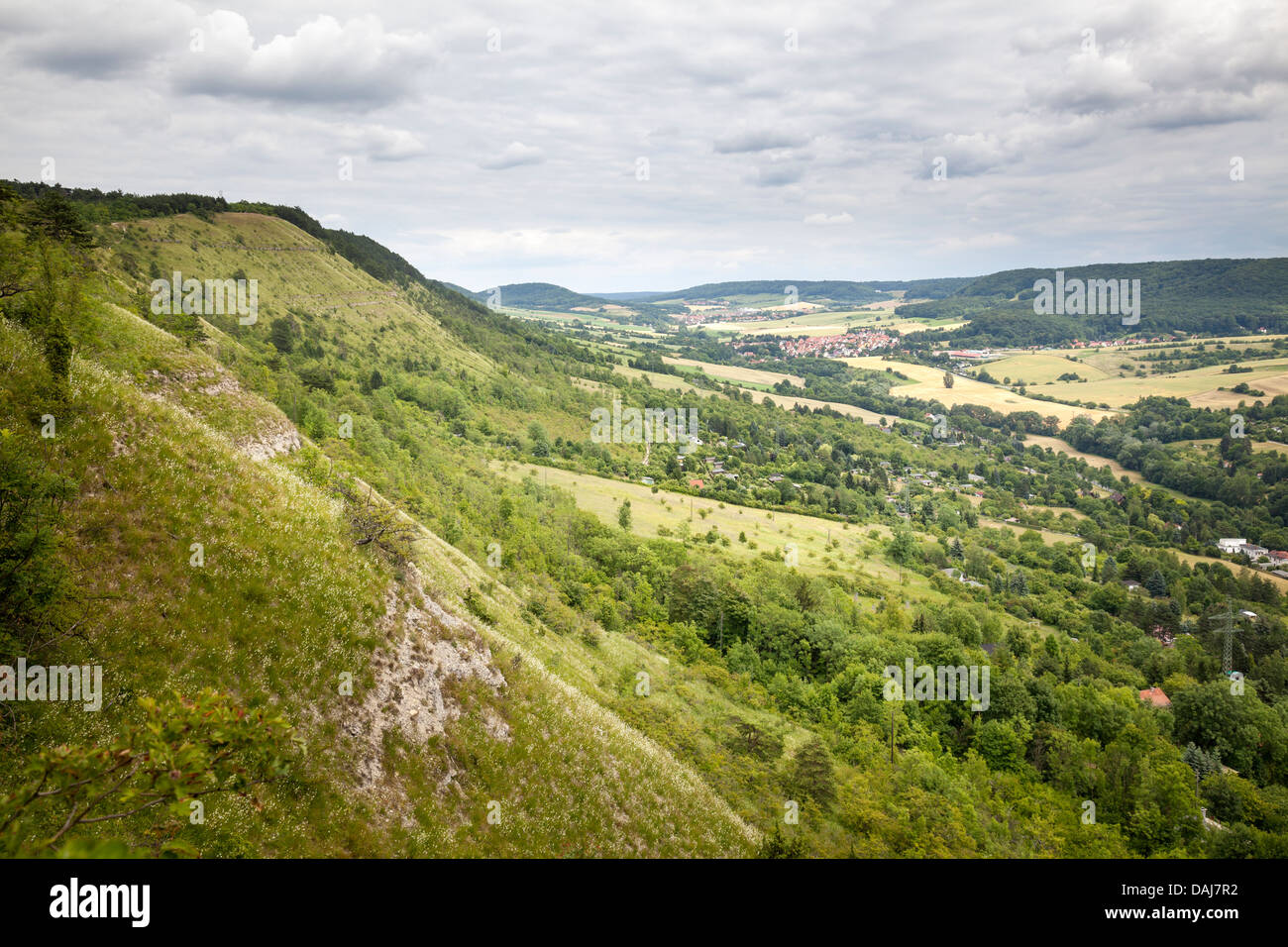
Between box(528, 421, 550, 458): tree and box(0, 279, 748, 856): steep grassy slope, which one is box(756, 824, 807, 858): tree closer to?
box(0, 279, 748, 856): steep grassy slope

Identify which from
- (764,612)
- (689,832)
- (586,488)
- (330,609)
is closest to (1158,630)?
(764,612)

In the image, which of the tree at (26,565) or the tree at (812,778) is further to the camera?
the tree at (812,778)

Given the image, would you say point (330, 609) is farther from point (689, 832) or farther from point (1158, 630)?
point (1158, 630)

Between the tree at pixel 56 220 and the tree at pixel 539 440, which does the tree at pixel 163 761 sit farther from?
the tree at pixel 539 440

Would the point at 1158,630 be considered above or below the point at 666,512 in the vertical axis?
below

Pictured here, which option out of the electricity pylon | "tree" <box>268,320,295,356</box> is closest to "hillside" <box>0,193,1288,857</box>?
"tree" <box>268,320,295,356</box>

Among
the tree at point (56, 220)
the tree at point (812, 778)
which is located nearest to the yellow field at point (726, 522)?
the tree at point (812, 778)

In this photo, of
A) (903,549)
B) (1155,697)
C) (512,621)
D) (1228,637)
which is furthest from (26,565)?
(1228,637)

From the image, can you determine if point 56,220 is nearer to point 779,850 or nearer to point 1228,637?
point 779,850
